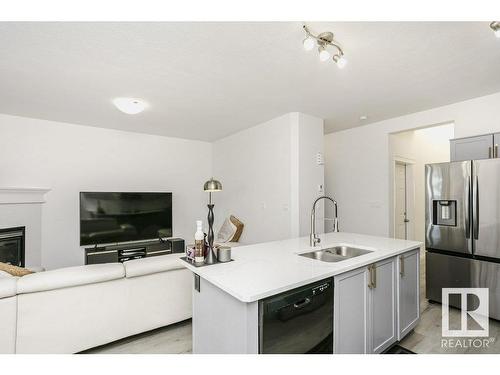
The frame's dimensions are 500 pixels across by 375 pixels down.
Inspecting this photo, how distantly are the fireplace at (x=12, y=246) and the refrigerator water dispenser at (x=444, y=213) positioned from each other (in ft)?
17.9

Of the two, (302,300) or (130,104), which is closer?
(302,300)

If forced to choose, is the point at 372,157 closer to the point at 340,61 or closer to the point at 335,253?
the point at 335,253

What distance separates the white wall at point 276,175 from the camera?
354 centimetres

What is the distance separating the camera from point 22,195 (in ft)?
11.9

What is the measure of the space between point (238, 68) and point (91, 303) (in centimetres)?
228

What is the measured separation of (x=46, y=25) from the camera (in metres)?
1.69

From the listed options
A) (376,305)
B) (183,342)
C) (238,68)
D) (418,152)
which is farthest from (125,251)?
(418,152)

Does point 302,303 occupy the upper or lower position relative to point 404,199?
lower

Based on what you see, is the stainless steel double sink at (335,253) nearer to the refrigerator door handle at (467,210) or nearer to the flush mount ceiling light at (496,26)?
the refrigerator door handle at (467,210)

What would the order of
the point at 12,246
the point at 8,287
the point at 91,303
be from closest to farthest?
1. the point at 8,287
2. the point at 91,303
3. the point at 12,246

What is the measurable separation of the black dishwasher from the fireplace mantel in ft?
13.4

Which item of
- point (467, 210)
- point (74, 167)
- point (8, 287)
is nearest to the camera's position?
point (8, 287)

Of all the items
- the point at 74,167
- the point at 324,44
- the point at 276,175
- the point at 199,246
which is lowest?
the point at 199,246
